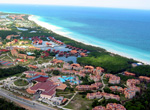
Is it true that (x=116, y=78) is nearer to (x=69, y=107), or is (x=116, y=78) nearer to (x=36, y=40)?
(x=69, y=107)

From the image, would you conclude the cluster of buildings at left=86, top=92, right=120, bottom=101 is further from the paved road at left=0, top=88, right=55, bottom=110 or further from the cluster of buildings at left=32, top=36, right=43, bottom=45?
the cluster of buildings at left=32, top=36, right=43, bottom=45

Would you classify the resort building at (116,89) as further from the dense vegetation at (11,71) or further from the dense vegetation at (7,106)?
the dense vegetation at (11,71)

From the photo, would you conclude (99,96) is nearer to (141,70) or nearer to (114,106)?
(114,106)

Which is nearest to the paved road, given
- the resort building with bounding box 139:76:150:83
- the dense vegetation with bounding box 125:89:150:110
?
the dense vegetation with bounding box 125:89:150:110

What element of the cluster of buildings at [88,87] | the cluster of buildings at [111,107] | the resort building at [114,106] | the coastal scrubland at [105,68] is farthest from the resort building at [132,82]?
the cluster of buildings at [111,107]

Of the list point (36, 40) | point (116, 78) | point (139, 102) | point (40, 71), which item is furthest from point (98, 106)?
point (36, 40)

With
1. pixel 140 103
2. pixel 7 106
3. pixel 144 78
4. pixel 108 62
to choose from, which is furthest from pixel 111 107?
pixel 108 62

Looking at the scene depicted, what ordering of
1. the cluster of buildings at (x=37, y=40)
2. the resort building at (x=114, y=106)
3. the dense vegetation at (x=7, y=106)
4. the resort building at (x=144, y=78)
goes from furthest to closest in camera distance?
the cluster of buildings at (x=37, y=40)
the resort building at (x=144, y=78)
the resort building at (x=114, y=106)
the dense vegetation at (x=7, y=106)
